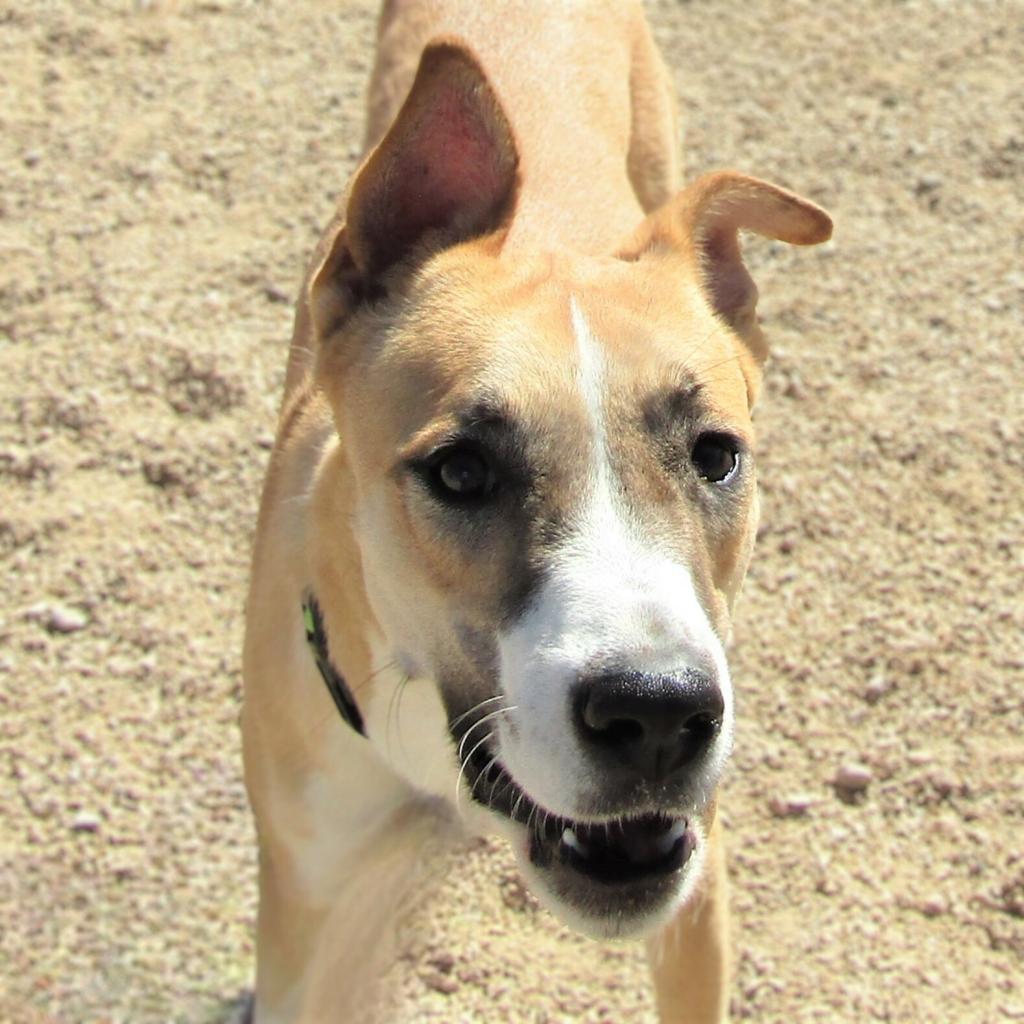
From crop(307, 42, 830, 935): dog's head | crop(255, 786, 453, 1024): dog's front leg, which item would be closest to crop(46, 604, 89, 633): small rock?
crop(255, 786, 453, 1024): dog's front leg

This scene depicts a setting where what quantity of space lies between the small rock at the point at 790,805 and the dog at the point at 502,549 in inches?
32.1

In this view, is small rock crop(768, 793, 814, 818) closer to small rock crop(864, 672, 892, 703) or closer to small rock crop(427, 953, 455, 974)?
small rock crop(864, 672, 892, 703)

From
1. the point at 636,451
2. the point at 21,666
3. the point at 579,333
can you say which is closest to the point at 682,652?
the point at 636,451

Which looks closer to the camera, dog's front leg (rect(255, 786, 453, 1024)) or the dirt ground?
dog's front leg (rect(255, 786, 453, 1024))

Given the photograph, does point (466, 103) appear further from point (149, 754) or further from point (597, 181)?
point (149, 754)

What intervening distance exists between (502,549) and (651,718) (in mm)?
406

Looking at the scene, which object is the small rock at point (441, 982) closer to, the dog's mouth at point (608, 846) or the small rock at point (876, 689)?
the dog's mouth at point (608, 846)

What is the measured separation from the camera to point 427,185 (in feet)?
9.76

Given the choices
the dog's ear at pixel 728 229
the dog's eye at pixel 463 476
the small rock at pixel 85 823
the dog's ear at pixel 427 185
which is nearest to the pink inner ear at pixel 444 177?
the dog's ear at pixel 427 185

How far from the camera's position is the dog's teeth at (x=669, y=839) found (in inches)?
101

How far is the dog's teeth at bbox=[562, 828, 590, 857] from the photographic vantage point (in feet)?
8.36

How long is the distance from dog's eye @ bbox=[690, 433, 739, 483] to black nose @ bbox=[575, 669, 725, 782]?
1.62ft

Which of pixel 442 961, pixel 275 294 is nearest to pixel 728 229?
pixel 442 961

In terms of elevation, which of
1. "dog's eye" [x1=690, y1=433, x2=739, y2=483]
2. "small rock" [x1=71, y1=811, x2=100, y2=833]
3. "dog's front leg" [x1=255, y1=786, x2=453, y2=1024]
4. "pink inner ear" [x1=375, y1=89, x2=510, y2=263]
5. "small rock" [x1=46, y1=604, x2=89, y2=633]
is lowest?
"small rock" [x1=71, y1=811, x2=100, y2=833]
